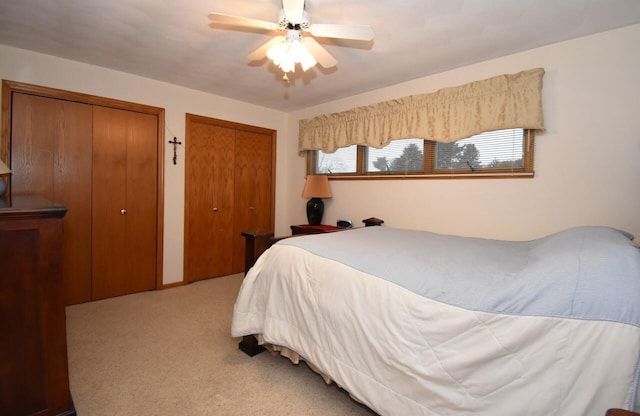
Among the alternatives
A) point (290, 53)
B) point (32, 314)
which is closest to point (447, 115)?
point (290, 53)

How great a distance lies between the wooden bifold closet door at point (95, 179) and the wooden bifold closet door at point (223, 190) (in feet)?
1.30

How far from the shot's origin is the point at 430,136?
292 cm

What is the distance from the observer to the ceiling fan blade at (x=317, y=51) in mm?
1989

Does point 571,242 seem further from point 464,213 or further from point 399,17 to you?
point 399,17

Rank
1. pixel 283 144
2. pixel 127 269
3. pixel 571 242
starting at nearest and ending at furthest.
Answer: pixel 571 242 → pixel 127 269 → pixel 283 144

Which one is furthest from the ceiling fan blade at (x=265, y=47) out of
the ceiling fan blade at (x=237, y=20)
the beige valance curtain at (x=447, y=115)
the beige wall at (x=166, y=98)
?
the beige wall at (x=166, y=98)

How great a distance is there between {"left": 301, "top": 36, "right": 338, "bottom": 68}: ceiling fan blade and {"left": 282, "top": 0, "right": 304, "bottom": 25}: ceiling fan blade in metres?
0.22

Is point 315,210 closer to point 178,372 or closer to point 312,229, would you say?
point 312,229

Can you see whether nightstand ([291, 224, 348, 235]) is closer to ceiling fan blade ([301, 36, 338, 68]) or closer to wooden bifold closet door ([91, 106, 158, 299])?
wooden bifold closet door ([91, 106, 158, 299])

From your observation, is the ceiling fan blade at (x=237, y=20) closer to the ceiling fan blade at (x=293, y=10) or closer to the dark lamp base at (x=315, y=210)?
the ceiling fan blade at (x=293, y=10)

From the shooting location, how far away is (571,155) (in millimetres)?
2271

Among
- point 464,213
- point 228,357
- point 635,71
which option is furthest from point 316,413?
point 635,71

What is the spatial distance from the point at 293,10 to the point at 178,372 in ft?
7.62

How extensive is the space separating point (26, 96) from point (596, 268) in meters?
4.15
